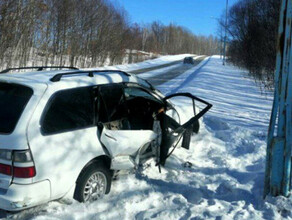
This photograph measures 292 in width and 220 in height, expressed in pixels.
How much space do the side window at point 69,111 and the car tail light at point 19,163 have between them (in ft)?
1.01

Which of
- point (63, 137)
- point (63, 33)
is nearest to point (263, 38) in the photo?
point (63, 137)

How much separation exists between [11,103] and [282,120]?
3.12 metres

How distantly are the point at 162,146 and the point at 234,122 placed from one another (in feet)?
14.5

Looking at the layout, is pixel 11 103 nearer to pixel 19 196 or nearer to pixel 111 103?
pixel 19 196

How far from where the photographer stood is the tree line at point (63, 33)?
17.8m

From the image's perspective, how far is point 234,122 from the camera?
28.1ft

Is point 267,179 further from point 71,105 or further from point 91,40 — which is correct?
point 91,40

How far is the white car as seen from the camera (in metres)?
3.02

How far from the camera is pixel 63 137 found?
332 cm

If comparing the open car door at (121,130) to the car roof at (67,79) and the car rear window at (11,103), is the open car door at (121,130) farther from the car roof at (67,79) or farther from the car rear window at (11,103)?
the car rear window at (11,103)

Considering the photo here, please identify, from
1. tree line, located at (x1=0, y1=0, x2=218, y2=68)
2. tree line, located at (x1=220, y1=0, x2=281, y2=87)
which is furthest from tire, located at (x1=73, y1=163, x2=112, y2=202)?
tree line, located at (x1=0, y1=0, x2=218, y2=68)

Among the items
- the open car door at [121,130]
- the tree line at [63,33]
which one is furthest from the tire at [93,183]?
the tree line at [63,33]

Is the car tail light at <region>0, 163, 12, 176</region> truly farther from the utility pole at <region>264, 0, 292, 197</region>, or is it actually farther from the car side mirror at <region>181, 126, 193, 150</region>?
the car side mirror at <region>181, 126, 193, 150</region>

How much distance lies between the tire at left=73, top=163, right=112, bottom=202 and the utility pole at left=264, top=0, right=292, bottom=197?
2023mm
